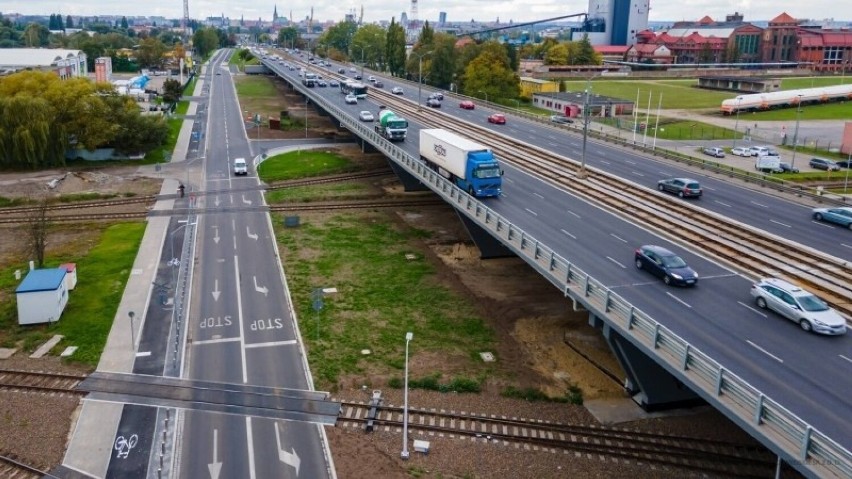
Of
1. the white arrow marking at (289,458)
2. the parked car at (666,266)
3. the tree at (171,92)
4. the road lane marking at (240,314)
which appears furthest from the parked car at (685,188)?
the tree at (171,92)

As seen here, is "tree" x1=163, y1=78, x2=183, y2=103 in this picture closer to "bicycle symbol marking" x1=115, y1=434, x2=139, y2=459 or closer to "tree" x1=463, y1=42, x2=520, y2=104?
"tree" x1=463, y1=42, x2=520, y2=104

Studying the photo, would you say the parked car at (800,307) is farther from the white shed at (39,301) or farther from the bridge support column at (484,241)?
the white shed at (39,301)

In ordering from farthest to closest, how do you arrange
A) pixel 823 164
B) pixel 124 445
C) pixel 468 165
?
pixel 823 164 < pixel 468 165 < pixel 124 445

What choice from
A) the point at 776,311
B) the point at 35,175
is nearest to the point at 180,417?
the point at 776,311

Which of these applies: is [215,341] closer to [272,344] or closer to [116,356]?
[272,344]

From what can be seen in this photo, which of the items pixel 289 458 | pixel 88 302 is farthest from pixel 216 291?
pixel 289 458

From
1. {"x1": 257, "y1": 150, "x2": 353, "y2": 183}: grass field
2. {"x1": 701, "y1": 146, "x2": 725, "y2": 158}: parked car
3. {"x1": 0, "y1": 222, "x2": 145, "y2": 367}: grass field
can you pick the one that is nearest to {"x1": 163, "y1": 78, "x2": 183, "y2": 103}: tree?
{"x1": 257, "y1": 150, "x2": 353, "y2": 183}: grass field
